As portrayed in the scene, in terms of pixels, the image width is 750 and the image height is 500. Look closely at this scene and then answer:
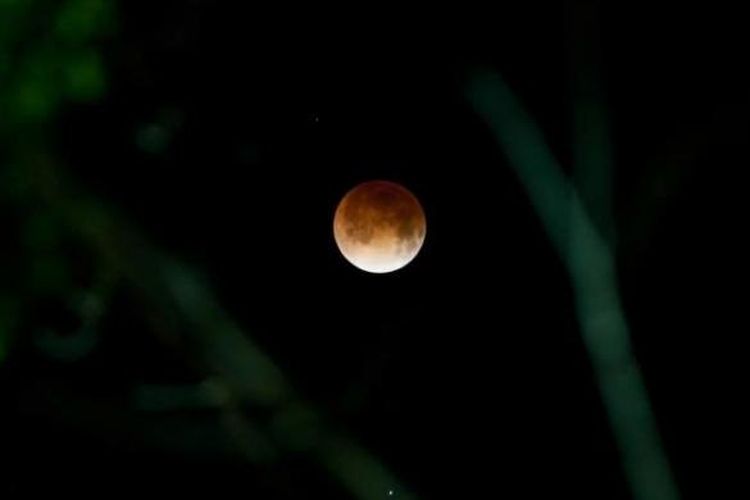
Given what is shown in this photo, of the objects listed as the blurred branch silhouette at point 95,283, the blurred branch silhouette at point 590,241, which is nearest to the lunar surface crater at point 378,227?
the blurred branch silhouette at point 95,283

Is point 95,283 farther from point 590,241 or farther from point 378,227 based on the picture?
point 590,241

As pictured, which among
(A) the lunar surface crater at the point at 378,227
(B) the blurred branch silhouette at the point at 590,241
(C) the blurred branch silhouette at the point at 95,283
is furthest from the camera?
(B) the blurred branch silhouette at the point at 590,241

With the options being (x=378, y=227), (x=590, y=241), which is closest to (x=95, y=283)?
(x=378, y=227)

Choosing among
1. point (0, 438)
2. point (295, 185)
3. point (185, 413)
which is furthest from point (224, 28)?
point (0, 438)

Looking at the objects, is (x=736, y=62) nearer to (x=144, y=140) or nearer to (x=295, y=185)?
(x=295, y=185)

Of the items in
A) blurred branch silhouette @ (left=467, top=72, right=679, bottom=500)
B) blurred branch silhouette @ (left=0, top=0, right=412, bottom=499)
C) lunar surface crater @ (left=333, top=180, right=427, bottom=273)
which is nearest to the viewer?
blurred branch silhouette @ (left=0, top=0, right=412, bottom=499)

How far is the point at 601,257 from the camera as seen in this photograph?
225cm

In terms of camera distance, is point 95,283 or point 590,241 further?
point 590,241

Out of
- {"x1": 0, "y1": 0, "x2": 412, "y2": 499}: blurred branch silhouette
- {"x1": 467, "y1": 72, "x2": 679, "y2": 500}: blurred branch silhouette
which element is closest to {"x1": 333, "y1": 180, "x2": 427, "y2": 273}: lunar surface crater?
{"x1": 0, "y1": 0, "x2": 412, "y2": 499}: blurred branch silhouette

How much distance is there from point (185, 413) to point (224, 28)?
604 millimetres

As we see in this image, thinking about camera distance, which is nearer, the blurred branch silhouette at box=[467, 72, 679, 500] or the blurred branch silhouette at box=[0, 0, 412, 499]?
the blurred branch silhouette at box=[0, 0, 412, 499]

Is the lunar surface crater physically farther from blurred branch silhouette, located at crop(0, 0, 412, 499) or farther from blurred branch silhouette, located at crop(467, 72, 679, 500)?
blurred branch silhouette, located at crop(467, 72, 679, 500)

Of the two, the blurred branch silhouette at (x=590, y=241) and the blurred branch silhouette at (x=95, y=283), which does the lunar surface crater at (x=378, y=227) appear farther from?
the blurred branch silhouette at (x=590, y=241)

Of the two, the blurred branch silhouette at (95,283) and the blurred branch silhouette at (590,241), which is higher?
the blurred branch silhouette at (590,241)
